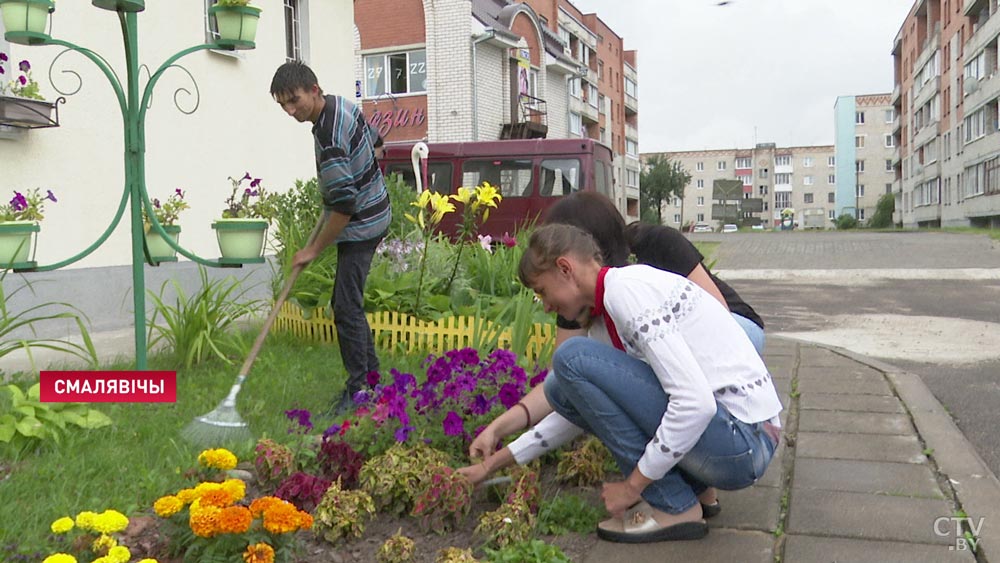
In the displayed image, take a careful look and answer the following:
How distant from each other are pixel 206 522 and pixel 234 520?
0.22 feet

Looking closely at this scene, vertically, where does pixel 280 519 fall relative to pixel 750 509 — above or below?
above

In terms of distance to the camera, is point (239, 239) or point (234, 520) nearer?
point (234, 520)

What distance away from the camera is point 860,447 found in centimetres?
371

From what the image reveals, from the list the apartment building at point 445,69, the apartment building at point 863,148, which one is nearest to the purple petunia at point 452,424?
the apartment building at point 445,69

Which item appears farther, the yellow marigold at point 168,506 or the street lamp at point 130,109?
the street lamp at point 130,109

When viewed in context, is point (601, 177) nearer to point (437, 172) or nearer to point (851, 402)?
point (437, 172)

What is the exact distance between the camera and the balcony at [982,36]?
36.6 m

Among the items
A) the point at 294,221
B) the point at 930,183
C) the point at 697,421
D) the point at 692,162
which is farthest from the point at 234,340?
the point at 692,162

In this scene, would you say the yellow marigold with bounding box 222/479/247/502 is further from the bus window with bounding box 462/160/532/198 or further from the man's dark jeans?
the bus window with bounding box 462/160/532/198

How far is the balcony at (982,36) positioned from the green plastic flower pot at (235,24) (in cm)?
3970

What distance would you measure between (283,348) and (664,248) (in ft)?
11.8

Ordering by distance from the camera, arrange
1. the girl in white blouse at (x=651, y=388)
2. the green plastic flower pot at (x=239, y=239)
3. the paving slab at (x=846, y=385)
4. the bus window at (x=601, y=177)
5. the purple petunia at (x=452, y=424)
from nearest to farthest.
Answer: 1. the girl in white blouse at (x=651, y=388)
2. the purple petunia at (x=452, y=424)
3. the green plastic flower pot at (x=239, y=239)
4. the paving slab at (x=846, y=385)
5. the bus window at (x=601, y=177)

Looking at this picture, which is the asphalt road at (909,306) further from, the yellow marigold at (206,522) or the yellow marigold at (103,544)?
the yellow marigold at (103,544)


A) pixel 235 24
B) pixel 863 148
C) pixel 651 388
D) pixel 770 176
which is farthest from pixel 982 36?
pixel 770 176
